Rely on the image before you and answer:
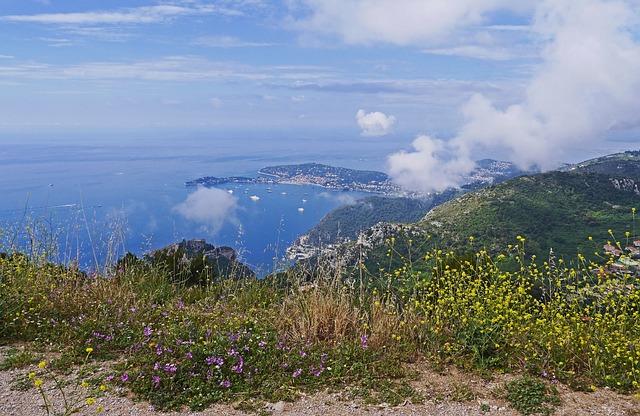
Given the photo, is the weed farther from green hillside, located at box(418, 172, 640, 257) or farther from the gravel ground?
green hillside, located at box(418, 172, 640, 257)

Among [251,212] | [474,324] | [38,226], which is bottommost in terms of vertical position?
[251,212]

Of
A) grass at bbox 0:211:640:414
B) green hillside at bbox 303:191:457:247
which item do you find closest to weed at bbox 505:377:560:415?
grass at bbox 0:211:640:414

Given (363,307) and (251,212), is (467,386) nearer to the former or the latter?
(363,307)

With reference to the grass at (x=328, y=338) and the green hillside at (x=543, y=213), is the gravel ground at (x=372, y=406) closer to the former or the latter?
the grass at (x=328, y=338)

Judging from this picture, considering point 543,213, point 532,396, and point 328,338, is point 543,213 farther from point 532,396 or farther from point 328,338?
point 532,396

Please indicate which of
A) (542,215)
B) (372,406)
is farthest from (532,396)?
(542,215)

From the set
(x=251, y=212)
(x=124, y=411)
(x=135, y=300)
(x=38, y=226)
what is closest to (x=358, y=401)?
(x=124, y=411)

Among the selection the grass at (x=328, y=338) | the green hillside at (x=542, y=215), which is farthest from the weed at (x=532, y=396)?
the green hillside at (x=542, y=215)
